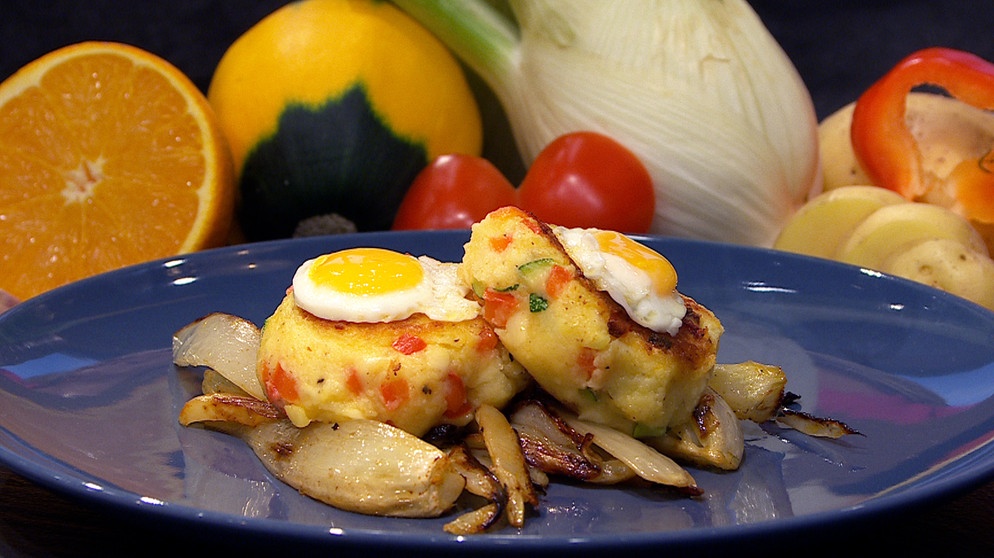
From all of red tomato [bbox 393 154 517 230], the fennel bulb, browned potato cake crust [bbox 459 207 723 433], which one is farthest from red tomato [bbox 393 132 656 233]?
browned potato cake crust [bbox 459 207 723 433]

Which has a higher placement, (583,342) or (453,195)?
(583,342)

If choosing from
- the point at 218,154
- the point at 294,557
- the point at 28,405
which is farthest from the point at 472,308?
the point at 218,154

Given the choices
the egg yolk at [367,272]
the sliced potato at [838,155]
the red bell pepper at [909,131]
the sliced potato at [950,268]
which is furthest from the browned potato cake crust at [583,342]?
the sliced potato at [838,155]

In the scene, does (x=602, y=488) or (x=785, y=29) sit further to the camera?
(x=785, y=29)

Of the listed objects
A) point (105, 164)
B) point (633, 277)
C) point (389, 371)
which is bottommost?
point (105, 164)

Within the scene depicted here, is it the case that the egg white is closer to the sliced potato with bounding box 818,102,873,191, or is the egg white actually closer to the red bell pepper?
the red bell pepper

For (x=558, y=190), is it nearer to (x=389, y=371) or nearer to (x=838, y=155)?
(x=838, y=155)

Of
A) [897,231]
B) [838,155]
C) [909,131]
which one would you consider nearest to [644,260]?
[897,231]

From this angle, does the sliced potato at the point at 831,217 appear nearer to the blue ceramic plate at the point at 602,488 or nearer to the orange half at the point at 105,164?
the blue ceramic plate at the point at 602,488

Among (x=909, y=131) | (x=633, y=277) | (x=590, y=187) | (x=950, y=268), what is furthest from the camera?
(x=909, y=131)
